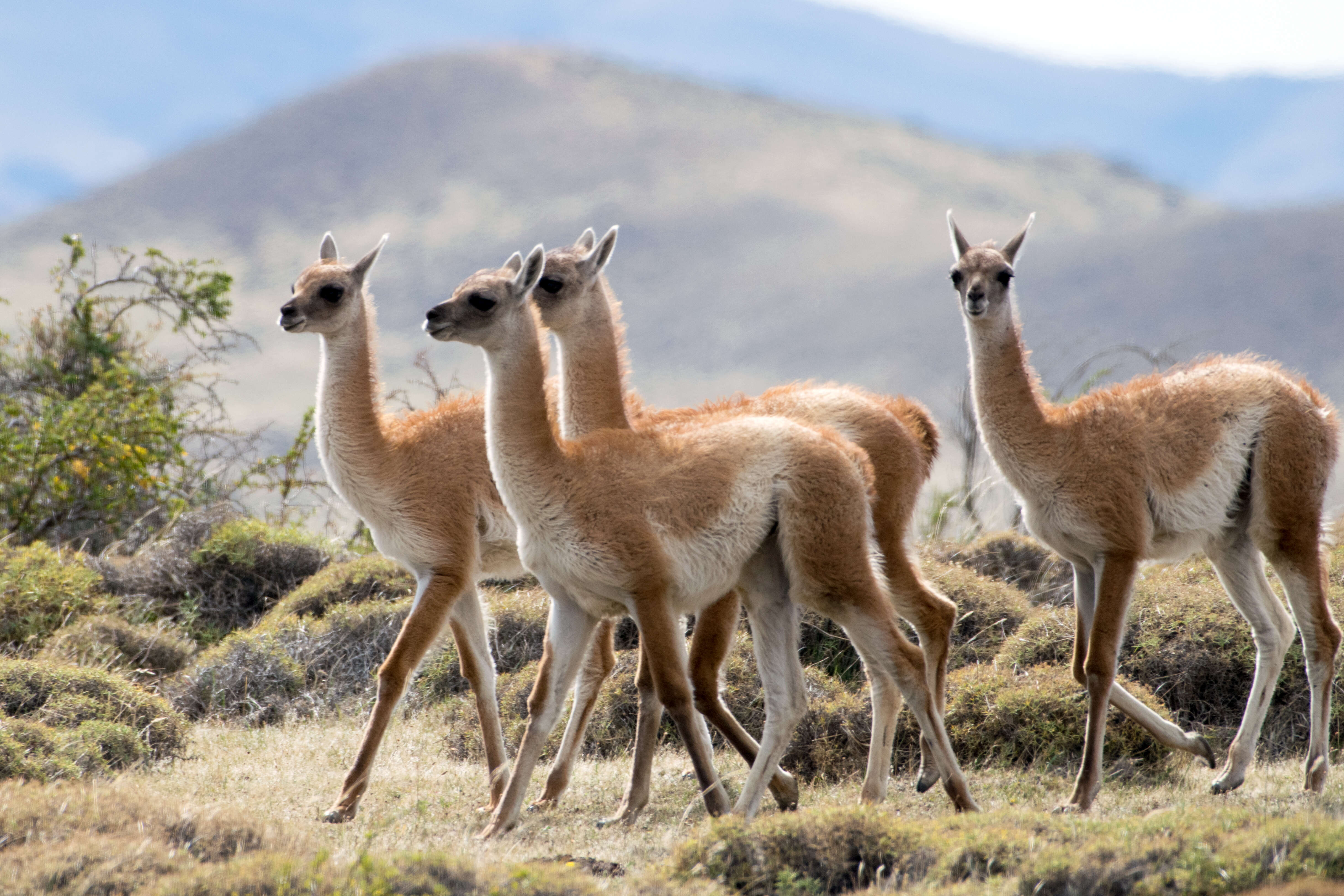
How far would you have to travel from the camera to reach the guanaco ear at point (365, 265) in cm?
696

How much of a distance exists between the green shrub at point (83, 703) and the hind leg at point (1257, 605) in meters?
6.06

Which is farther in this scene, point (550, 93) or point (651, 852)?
point (550, 93)

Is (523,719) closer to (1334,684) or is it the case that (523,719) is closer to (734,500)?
(734,500)

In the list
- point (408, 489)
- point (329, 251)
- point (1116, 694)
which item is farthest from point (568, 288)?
point (1116, 694)

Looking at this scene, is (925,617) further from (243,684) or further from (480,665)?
(243,684)

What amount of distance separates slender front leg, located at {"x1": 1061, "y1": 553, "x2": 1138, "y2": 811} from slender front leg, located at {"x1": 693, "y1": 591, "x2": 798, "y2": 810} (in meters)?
1.42

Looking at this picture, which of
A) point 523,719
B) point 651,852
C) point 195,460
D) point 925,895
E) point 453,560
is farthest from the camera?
point 195,460

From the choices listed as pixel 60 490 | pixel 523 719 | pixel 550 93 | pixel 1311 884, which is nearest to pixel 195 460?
pixel 60 490

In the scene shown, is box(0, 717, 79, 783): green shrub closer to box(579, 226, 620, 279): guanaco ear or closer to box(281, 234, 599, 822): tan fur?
box(281, 234, 599, 822): tan fur

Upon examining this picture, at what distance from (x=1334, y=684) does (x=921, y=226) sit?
93463 millimetres

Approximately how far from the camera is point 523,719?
27.1 feet

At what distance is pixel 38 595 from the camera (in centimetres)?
991

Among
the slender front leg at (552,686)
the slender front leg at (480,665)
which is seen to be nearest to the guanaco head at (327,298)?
the slender front leg at (480,665)

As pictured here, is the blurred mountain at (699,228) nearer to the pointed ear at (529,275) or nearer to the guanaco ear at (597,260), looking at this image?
the guanaco ear at (597,260)
